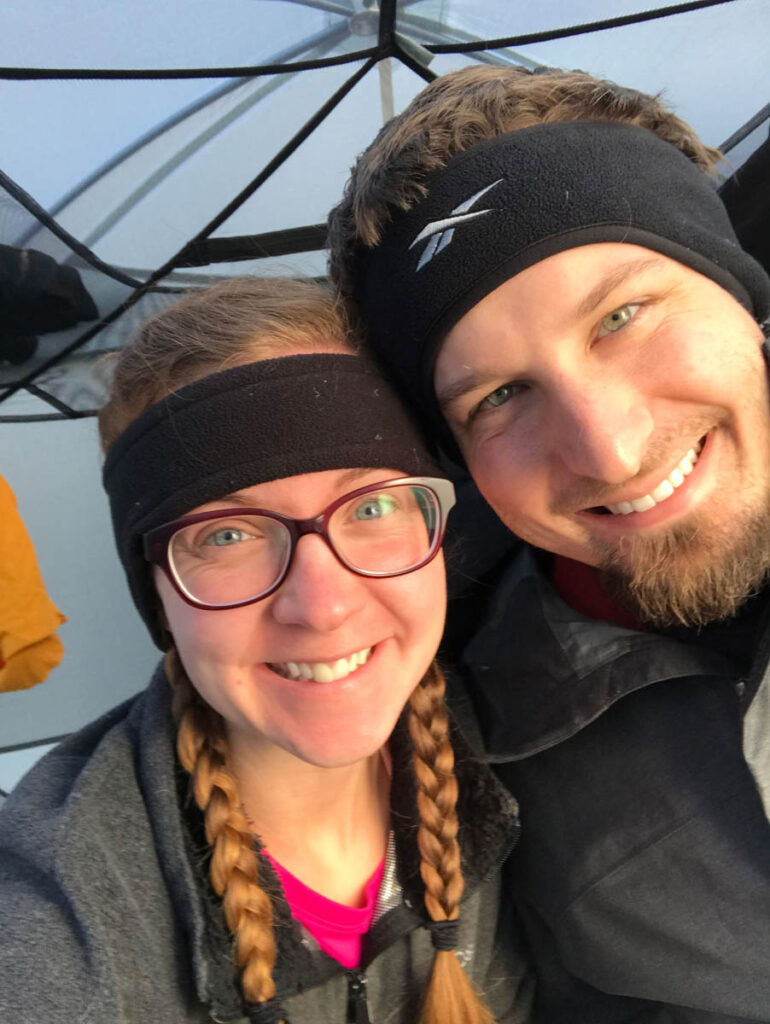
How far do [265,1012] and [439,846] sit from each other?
1.07 feet

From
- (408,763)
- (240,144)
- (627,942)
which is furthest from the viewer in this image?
(240,144)

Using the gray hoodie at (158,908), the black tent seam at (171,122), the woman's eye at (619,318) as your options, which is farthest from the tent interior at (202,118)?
the gray hoodie at (158,908)

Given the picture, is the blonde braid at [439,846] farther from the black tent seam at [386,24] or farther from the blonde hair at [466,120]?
the black tent seam at [386,24]

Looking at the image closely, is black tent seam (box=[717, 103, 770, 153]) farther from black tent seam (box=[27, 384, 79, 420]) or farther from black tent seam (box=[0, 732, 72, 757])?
black tent seam (box=[0, 732, 72, 757])

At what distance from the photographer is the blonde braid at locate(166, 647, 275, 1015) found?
97cm

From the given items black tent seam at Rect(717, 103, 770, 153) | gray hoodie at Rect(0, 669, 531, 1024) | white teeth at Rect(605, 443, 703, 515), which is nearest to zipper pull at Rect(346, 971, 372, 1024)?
gray hoodie at Rect(0, 669, 531, 1024)

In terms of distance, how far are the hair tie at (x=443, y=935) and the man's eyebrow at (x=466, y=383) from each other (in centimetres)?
80


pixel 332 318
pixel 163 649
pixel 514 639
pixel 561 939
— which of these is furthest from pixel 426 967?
pixel 332 318

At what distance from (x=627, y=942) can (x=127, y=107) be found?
9.09 ft

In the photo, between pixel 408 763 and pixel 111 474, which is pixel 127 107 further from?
pixel 408 763

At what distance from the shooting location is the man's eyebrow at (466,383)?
42.5 inches

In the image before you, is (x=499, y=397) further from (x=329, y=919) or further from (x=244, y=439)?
(x=329, y=919)

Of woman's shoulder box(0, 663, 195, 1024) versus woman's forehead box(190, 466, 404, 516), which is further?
woman's forehead box(190, 466, 404, 516)

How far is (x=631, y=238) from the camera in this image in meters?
1.04
